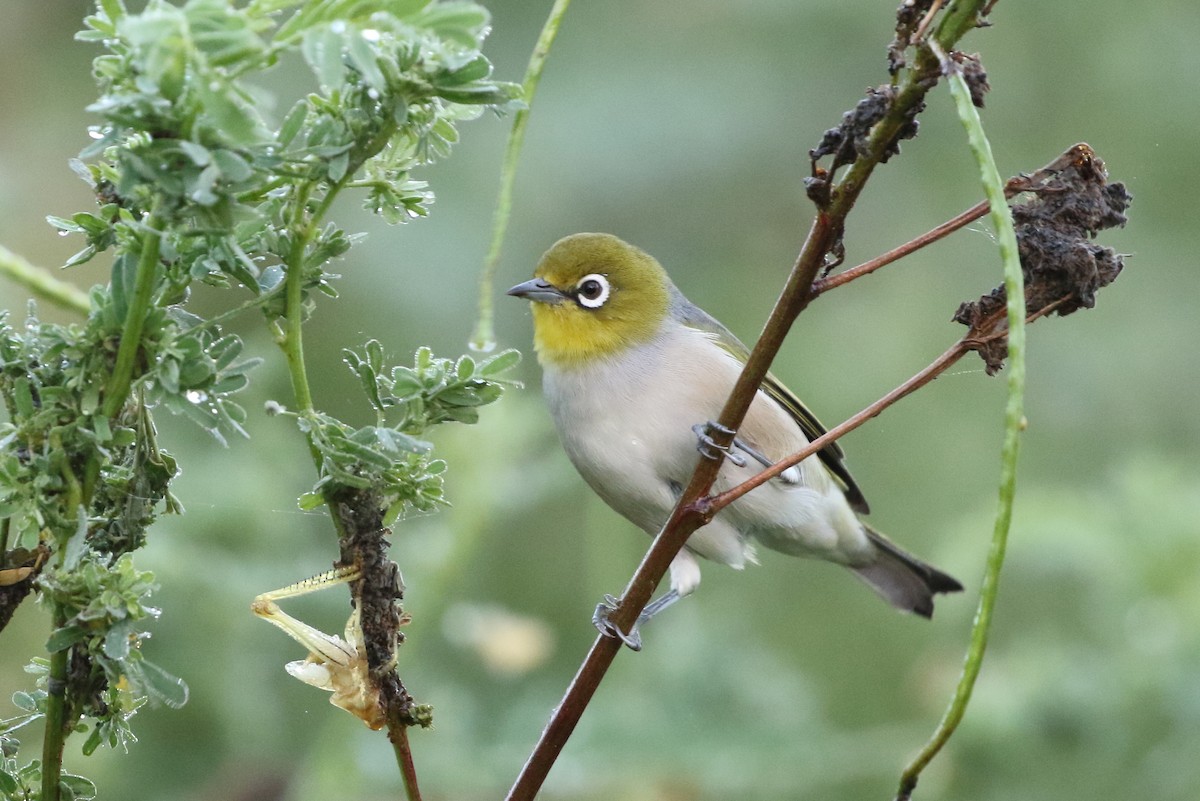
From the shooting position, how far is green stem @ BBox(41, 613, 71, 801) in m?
1.14

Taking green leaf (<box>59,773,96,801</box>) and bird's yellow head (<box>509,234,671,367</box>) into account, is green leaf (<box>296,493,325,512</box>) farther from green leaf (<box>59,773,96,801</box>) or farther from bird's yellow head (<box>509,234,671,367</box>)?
bird's yellow head (<box>509,234,671,367</box>)

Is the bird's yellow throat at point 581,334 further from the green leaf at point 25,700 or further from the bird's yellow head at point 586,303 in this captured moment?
the green leaf at point 25,700

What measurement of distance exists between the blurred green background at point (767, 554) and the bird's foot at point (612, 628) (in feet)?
0.77

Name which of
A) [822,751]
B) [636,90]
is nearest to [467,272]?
[636,90]

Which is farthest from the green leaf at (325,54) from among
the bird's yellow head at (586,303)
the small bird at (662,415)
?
the bird's yellow head at (586,303)

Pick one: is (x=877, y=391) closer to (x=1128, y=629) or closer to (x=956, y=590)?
(x=956, y=590)

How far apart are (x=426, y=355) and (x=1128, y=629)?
233cm

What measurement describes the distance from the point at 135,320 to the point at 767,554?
395 cm

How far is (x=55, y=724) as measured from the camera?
1.16 m

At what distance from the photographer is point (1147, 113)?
488 cm

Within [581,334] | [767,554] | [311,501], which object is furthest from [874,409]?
[767,554]

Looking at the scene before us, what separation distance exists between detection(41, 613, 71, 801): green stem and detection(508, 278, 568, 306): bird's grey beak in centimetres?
214

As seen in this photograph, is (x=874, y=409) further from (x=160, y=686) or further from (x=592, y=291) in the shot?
(x=592, y=291)

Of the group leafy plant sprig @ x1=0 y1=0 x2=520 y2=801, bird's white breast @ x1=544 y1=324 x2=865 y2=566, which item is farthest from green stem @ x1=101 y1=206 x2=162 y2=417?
bird's white breast @ x1=544 y1=324 x2=865 y2=566
